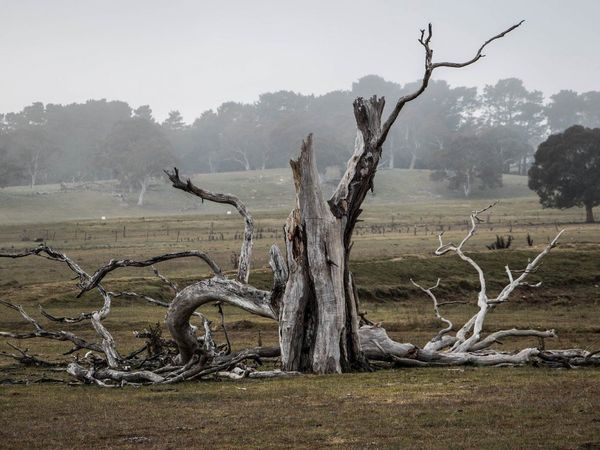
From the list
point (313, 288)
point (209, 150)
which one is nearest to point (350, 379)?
point (313, 288)

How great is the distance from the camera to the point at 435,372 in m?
20.0

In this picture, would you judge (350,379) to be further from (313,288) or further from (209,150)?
(209,150)

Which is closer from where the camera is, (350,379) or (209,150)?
(350,379)

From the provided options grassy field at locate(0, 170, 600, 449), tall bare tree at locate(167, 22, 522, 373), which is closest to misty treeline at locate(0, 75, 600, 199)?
grassy field at locate(0, 170, 600, 449)

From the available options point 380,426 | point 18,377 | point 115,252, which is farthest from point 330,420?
point 115,252

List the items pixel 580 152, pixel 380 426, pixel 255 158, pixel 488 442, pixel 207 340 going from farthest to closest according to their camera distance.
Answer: pixel 255 158, pixel 580 152, pixel 207 340, pixel 380 426, pixel 488 442

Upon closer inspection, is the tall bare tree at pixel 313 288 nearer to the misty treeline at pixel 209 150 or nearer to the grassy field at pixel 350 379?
the grassy field at pixel 350 379

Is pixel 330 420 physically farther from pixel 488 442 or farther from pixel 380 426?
pixel 488 442

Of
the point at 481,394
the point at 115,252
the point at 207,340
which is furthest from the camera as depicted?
the point at 115,252

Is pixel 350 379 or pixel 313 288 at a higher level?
pixel 313 288

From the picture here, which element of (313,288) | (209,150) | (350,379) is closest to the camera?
(350,379)

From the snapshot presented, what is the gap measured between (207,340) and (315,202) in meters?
3.87

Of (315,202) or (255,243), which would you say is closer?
(315,202)

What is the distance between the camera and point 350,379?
731 inches
